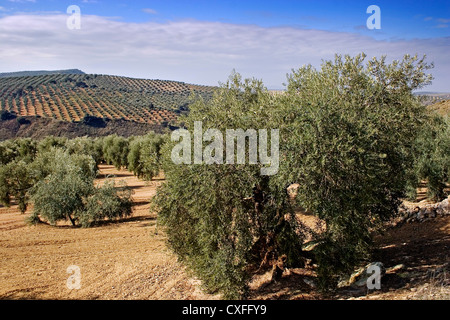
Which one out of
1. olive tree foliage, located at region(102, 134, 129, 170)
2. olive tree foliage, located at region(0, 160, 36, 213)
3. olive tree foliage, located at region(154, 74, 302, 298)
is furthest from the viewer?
olive tree foliage, located at region(102, 134, 129, 170)

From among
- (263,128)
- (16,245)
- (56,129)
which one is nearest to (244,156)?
(263,128)

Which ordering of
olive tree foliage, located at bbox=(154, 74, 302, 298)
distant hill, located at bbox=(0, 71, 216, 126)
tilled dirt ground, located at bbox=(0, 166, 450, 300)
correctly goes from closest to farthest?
olive tree foliage, located at bbox=(154, 74, 302, 298)
tilled dirt ground, located at bbox=(0, 166, 450, 300)
distant hill, located at bbox=(0, 71, 216, 126)

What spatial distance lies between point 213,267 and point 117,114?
92.3m

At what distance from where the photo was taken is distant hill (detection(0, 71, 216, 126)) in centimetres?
9188

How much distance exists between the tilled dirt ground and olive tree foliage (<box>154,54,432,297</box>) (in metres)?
1.03

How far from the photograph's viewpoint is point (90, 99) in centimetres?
10806

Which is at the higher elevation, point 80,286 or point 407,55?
point 407,55

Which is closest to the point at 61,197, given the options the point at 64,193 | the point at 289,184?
the point at 64,193

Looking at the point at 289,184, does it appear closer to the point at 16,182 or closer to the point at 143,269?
the point at 143,269

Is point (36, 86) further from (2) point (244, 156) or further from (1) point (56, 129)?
(2) point (244, 156)

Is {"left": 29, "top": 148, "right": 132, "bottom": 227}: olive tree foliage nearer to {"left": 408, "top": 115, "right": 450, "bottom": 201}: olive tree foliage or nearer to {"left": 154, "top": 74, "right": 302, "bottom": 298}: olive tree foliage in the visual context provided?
{"left": 154, "top": 74, "right": 302, "bottom": 298}: olive tree foliage

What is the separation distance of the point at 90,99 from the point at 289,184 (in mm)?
110841

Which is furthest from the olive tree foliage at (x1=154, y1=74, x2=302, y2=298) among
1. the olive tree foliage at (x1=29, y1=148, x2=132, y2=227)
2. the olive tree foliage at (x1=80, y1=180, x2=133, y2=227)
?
the olive tree foliage at (x1=29, y1=148, x2=132, y2=227)

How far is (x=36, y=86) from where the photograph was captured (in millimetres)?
114312
